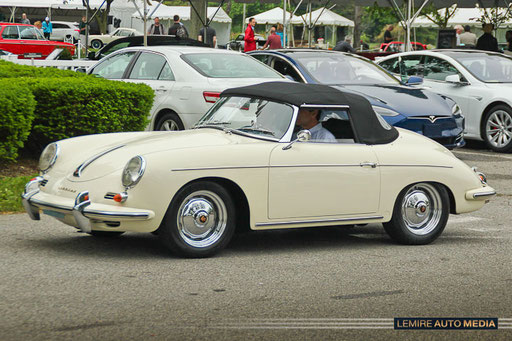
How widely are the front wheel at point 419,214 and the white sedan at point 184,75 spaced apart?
15.6 ft

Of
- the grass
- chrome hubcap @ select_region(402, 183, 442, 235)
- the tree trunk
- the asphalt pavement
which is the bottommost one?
the asphalt pavement

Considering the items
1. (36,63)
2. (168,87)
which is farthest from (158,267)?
(36,63)

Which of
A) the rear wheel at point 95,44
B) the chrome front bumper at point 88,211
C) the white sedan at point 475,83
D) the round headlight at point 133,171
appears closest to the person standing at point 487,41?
the white sedan at point 475,83

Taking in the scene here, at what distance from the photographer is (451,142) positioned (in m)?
12.7

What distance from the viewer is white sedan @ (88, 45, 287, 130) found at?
12008 millimetres

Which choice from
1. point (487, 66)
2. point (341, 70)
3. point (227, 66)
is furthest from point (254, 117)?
point (487, 66)

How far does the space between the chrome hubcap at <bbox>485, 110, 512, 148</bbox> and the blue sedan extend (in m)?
1.43

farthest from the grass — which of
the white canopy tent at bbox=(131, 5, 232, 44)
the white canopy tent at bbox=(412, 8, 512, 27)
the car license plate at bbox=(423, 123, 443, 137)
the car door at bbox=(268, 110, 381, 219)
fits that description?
the white canopy tent at bbox=(412, 8, 512, 27)

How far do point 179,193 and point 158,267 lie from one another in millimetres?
557

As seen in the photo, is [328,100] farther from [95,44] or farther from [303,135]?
[95,44]

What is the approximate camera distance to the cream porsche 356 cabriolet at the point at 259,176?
21.1 feet

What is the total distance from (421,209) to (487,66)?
28.3 ft

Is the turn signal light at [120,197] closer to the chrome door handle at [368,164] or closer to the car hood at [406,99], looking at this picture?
the chrome door handle at [368,164]

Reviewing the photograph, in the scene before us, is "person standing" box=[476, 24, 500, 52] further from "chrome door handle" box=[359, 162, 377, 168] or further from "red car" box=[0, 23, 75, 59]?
"red car" box=[0, 23, 75, 59]
